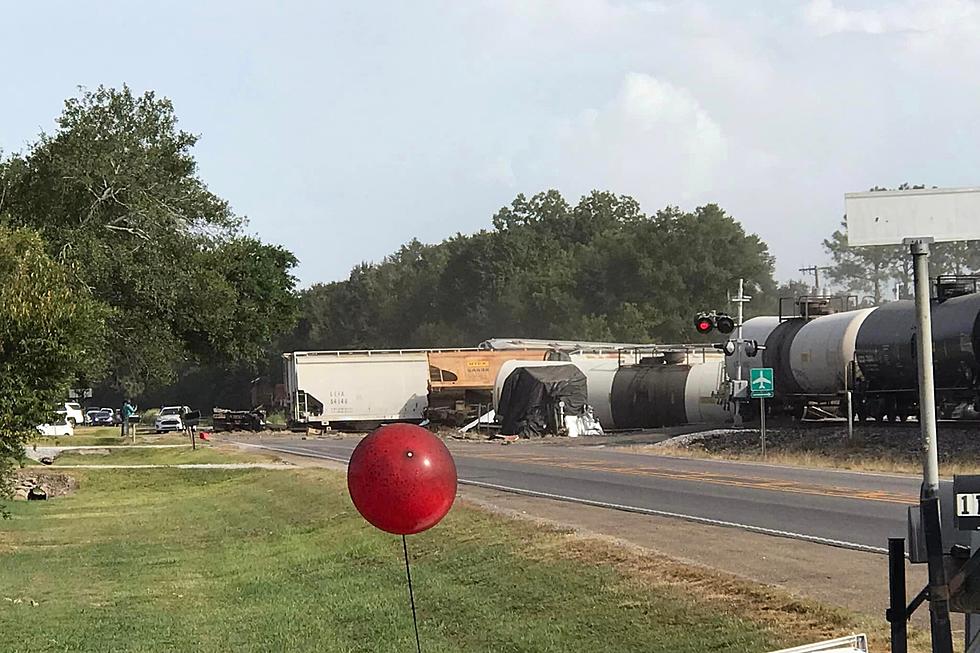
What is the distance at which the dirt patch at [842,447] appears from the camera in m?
26.3

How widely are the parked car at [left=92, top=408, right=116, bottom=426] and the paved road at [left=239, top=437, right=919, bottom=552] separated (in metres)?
74.0

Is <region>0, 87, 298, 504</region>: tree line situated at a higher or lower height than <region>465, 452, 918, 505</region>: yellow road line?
higher

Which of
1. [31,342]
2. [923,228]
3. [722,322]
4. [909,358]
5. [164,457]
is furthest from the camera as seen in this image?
[164,457]

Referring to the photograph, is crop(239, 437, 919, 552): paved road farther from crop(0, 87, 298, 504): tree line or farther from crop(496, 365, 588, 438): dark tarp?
crop(496, 365, 588, 438): dark tarp

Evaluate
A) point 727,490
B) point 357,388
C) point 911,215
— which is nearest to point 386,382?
point 357,388

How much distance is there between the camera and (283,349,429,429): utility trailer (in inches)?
2499

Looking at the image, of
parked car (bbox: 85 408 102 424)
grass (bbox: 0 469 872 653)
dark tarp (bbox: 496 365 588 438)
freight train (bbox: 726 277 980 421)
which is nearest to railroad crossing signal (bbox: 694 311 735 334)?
freight train (bbox: 726 277 980 421)

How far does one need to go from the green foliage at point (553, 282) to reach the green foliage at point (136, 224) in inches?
2758

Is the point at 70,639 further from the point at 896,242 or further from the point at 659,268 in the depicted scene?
the point at 659,268

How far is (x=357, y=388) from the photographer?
210 ft

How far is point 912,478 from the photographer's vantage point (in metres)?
23.1

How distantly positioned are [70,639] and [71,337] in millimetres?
9978

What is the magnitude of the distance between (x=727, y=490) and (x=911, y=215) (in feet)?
54.7

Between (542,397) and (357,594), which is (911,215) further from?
(542,397)
